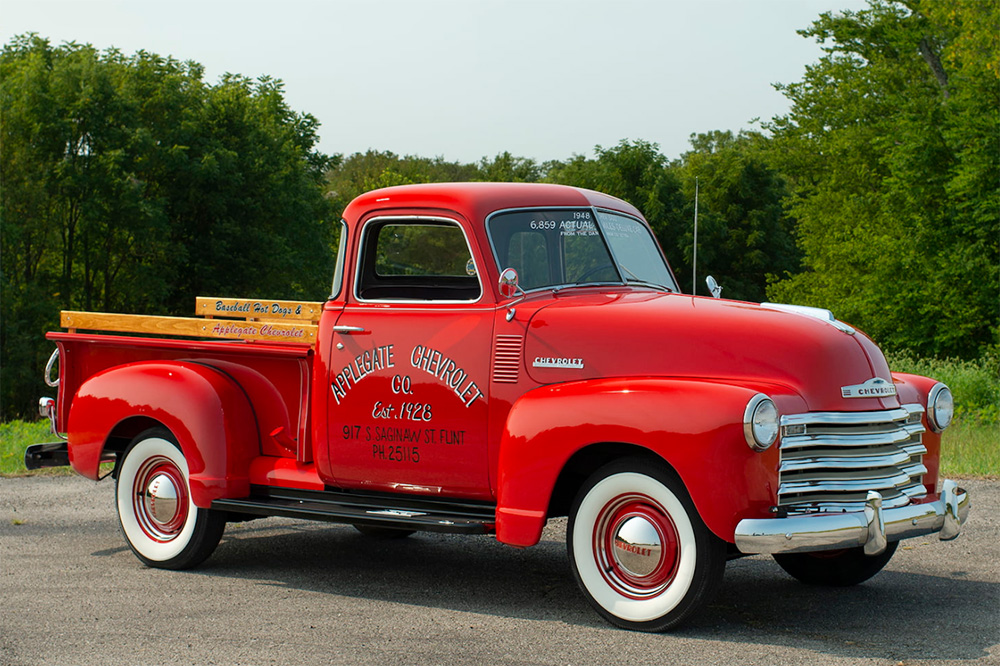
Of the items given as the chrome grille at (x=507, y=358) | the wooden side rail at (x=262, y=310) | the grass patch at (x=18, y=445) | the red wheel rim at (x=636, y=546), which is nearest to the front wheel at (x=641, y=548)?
the red wheel rim at (x=636, y=546)

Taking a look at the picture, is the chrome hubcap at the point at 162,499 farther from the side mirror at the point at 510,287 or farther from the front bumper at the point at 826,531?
the front bumper at the point at 826,531

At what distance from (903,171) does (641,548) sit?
30.3 meters

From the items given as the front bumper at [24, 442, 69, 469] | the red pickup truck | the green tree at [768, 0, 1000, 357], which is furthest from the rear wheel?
the green tree at [768, 0, 1000, 357]

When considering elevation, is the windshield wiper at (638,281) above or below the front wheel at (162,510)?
above

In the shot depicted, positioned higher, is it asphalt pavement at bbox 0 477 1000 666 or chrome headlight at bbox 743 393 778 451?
chrome headlight at bbox 743 393 778 451

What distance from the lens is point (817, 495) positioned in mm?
5246

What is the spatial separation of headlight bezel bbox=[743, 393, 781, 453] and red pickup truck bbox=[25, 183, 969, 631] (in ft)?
0.04

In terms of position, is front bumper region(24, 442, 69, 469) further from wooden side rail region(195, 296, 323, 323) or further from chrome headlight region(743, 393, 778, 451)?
chrome headlight region(743, 393, 778, 451)

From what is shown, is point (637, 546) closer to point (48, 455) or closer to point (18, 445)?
point (48, 455)

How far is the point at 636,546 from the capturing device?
533 cm

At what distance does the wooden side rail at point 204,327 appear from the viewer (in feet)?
23.2

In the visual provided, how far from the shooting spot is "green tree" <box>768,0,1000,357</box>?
102ft

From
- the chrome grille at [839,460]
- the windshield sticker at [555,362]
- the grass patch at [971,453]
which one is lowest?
the grass patch at [971,453]

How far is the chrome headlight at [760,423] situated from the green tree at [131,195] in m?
34.9
